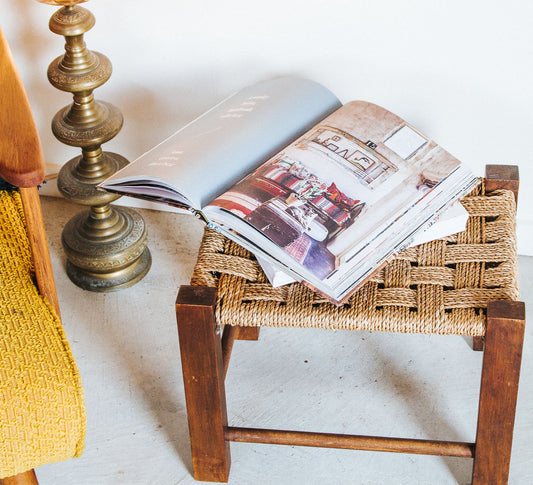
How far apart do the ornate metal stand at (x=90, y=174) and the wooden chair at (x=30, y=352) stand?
0.29m

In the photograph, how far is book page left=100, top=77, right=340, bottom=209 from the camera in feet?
3.48

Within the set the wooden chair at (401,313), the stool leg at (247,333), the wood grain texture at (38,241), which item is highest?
the wood grain texture at (38,241)

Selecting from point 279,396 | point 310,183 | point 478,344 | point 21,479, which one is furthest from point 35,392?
point 478,344

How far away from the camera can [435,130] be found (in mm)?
1480

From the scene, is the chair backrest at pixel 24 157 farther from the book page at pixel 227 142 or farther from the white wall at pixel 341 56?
the white wall at pixel 341 56

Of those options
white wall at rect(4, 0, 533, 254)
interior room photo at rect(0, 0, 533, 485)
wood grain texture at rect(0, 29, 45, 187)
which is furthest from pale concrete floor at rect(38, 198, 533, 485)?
wood grain texture at rect(0, 29, 45, 187)

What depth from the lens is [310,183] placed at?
1063 mm

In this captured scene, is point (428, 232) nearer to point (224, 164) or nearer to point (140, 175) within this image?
point (224, 164)

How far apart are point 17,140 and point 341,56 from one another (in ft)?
2.30

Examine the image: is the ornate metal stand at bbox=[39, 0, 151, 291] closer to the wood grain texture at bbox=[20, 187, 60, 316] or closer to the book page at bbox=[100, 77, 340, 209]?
the book page at bbox=[100, 77, 340, 209]

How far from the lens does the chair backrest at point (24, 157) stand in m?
0.89

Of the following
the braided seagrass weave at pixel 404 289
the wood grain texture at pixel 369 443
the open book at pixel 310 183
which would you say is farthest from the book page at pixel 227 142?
the wood grain texture at pixel 369 443

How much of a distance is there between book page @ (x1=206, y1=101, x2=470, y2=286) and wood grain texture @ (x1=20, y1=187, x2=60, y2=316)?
8.7 inches

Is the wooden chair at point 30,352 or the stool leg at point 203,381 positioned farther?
the stool leg at point 203,381
